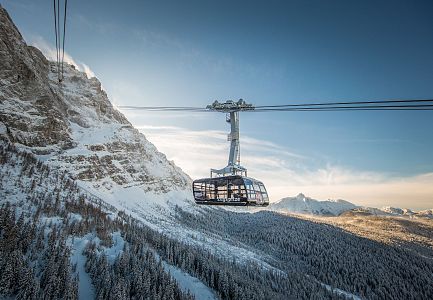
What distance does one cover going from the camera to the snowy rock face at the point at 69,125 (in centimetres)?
10519

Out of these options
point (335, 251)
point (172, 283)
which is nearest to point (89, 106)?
point (172, 283)

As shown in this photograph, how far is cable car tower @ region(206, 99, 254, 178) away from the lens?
1836 cm

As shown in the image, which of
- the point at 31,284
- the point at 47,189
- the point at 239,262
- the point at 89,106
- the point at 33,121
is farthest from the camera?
the point at 89,106

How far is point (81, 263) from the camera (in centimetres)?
3838

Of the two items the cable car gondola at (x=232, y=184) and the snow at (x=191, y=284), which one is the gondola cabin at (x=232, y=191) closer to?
the cable car gondola at (x=232, y=184)

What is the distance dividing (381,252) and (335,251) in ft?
94.3

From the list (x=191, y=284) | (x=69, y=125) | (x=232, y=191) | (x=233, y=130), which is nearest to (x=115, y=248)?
(x=191, y=284)

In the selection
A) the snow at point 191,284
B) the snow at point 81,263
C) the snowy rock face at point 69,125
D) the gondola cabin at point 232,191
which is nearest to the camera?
the gondola cabin at point 232,191

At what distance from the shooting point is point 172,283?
42.6 meters

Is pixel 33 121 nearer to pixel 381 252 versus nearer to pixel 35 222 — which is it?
pixel 35 222

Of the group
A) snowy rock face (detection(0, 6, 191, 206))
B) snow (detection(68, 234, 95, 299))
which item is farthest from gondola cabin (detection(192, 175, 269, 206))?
snowy rock face (detection(0, 6, 191, 206))

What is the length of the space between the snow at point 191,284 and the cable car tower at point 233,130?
33.8m

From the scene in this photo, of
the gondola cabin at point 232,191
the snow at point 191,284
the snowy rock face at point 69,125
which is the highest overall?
the snowy rock face at point 69,125

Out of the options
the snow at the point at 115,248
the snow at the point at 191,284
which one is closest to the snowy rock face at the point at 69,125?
the snow at the point at 115,248
